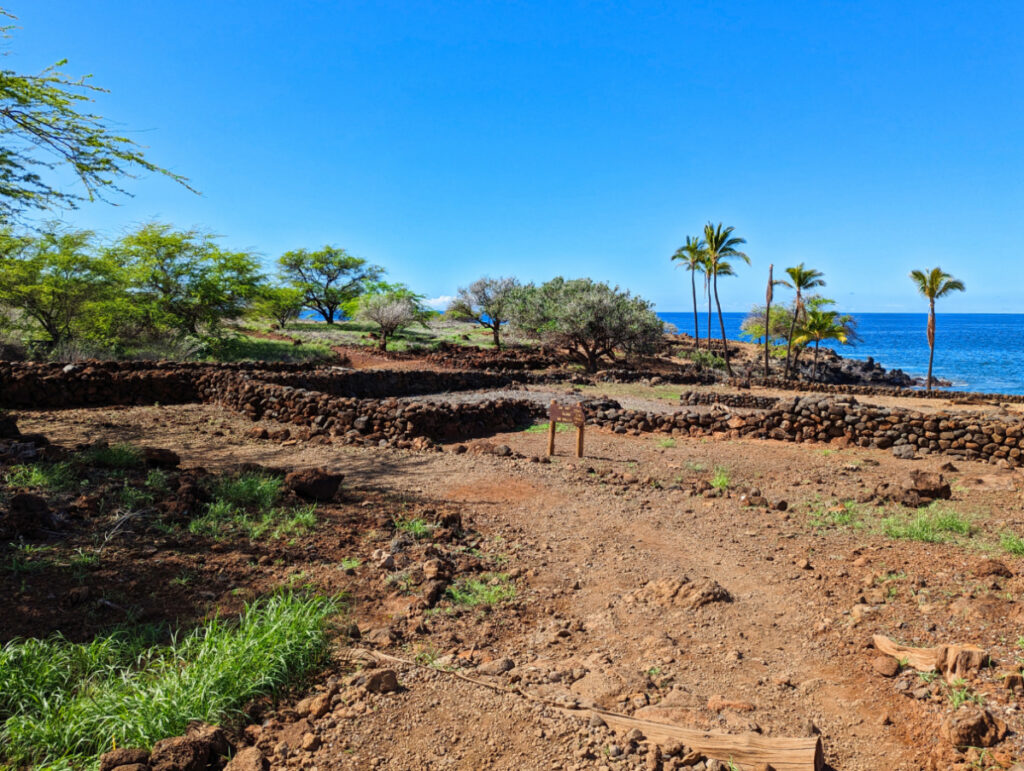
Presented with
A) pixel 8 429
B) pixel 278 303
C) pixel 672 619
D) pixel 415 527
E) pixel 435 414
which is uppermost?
pixel 278 303

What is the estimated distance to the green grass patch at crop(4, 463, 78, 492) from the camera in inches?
250

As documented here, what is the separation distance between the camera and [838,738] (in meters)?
3.14

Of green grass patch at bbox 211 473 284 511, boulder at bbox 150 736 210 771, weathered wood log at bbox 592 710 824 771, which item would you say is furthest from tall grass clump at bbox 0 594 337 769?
green grass patch at bbox 211 473 284 511

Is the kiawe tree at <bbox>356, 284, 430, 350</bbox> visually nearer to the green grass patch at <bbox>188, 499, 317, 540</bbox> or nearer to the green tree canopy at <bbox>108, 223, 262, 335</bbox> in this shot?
the green tree canopy at <bbox>108, 223, 262, 335</bbox>

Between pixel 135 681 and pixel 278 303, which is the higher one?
pixel 278 303

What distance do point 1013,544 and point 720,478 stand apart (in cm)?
357

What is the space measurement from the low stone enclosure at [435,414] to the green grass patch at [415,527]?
4444 millimetres

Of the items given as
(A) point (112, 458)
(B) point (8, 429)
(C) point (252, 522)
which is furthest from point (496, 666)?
(B) point (8, 429)

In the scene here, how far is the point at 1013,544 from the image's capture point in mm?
5590

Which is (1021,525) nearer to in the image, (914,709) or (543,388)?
(914,709)

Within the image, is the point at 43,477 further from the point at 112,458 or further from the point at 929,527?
the point at 929,527

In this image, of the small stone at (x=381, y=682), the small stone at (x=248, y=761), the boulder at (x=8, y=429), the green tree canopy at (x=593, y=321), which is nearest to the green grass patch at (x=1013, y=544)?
the small stone at (x=381, y=682)

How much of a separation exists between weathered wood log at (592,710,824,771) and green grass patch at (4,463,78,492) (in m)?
6.55

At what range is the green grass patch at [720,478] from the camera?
8.51 meters
